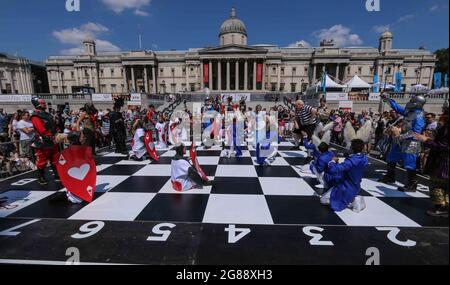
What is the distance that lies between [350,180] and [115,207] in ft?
12.8

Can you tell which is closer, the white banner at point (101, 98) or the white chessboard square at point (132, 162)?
the white chessboard square at point (132, 162)

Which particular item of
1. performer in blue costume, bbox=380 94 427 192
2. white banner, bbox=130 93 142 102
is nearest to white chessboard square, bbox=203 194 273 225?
performer in blue costume, bbox=380 94 427 192

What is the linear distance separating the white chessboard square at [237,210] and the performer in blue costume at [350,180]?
1147mm

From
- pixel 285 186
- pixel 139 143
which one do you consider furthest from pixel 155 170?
pixel 285 186

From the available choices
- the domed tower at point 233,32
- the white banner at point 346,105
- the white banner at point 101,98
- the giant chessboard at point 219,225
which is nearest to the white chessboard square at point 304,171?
the giant chessboard at point 219,225

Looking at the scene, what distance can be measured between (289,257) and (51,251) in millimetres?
2682

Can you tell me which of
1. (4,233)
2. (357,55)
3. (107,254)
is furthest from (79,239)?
(357,55)

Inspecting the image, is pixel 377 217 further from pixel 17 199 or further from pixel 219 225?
pixel 17 199

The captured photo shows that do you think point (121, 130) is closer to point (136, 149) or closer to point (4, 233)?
point (136, 149)

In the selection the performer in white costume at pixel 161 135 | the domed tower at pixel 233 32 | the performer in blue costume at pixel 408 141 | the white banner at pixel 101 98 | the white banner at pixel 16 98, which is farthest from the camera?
the domed tower at pixel 233 32

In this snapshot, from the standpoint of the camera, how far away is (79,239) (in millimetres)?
2785

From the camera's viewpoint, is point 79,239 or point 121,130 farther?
point 121,130

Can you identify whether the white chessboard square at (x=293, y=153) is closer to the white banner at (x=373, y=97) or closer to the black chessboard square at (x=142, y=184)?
the black chessboard square at (x=142, y=184)

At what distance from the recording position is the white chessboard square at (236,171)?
5.62 m
